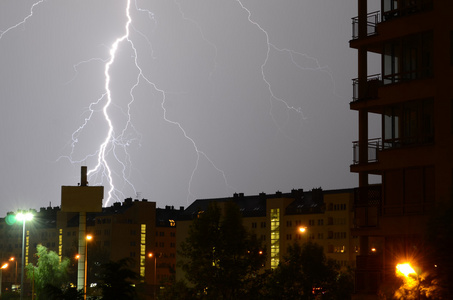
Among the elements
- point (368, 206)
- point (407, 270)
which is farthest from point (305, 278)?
point (407, 270)

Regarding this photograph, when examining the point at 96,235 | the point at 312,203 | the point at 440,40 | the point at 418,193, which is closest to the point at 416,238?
the point at 418,193

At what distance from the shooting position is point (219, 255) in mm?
56000

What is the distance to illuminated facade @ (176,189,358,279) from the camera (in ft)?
479

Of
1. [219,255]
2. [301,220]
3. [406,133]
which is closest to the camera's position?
[406,133]

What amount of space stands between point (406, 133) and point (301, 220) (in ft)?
399

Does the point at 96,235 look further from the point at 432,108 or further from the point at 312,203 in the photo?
the point at 432,108

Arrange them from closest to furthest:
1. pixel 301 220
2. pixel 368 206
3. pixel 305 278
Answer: pixel 368 206, pixel 305 278, pixel 301 220

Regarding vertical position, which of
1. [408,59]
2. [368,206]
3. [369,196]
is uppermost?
[408,59]

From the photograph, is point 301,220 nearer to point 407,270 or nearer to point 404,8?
point 404,8

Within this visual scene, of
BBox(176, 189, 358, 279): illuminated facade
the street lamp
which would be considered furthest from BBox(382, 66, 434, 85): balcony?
BBox(176, 189, 358, 279): illuminated facade

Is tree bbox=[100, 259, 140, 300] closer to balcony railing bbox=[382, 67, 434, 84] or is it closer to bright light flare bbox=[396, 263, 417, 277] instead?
bright light flare bbox=[396, 263, 417, 277]

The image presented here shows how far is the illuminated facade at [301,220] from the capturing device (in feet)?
479

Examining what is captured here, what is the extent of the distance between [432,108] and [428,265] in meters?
9.00

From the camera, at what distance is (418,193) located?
3572 cm
